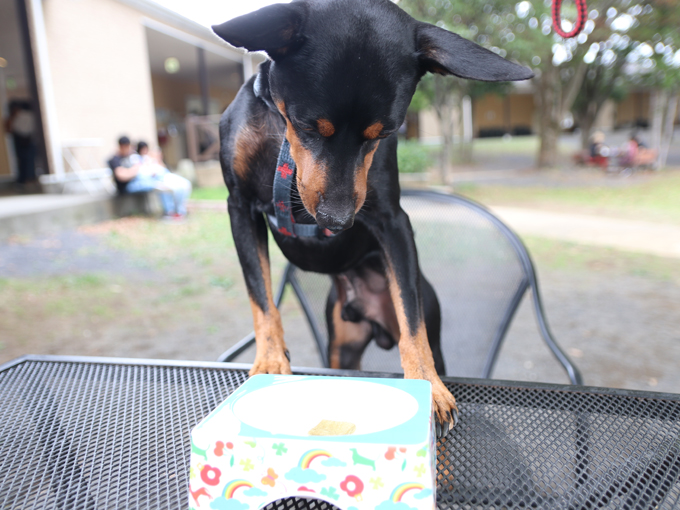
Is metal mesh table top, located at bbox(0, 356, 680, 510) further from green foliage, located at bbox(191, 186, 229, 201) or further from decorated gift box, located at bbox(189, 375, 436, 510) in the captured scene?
green foliage, located at bbox(191, 186, 229, 201)

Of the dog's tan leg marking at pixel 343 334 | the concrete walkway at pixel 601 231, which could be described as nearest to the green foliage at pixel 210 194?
the concrete walkway at pixel 601 231

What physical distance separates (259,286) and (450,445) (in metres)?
0.71

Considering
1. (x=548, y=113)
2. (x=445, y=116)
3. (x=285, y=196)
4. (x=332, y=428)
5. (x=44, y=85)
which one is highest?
(x=44, y=85)

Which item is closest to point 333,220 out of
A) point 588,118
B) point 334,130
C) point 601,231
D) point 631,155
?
point 334,130

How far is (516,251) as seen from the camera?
2.22m

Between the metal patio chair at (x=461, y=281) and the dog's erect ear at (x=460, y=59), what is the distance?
46.2 inches

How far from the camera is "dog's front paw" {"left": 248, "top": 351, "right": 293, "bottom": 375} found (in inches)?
52.7

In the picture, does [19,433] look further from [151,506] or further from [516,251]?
[516,251]

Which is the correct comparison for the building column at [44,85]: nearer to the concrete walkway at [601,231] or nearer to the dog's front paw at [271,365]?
the concrete walkway at [601,231]

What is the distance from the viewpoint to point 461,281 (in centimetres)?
253

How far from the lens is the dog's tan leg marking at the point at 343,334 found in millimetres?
2035

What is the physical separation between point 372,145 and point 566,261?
193 inches

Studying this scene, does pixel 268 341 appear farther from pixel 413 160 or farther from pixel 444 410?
pixel 413 160

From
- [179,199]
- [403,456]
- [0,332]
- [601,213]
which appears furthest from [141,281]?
[601,213]
